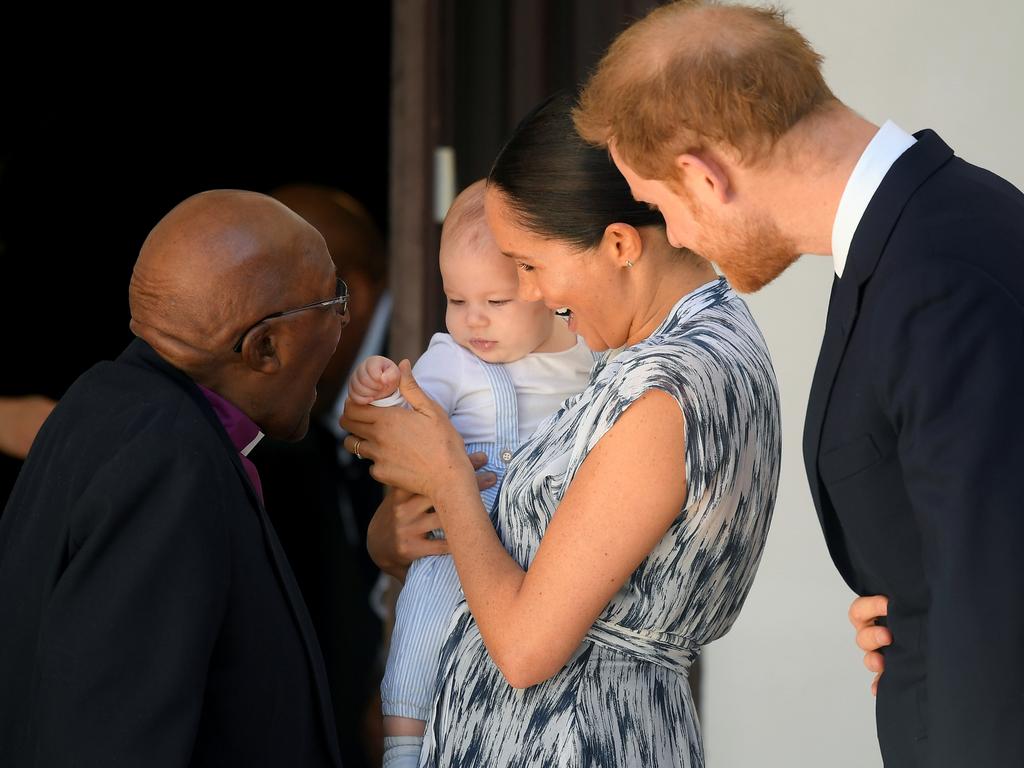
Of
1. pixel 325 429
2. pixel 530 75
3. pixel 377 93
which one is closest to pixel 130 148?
pixel 377 93

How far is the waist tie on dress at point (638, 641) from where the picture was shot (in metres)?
1.86

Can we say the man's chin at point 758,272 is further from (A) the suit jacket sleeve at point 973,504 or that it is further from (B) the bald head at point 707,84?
(A) the suit jacket sleeve at point 973,504

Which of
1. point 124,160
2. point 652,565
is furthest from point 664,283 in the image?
point 124,160

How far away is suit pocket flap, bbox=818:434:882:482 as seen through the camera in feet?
4.72

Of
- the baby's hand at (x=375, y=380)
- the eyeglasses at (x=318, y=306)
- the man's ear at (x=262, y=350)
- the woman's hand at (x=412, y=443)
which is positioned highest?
the eyeglasses at (x=318, y=306)

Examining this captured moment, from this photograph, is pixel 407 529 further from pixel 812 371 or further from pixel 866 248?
pixel 812 371

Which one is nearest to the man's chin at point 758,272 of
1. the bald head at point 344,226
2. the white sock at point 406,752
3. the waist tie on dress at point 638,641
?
the waist tie on dress at point 638,641

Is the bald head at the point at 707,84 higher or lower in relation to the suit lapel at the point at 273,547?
higher

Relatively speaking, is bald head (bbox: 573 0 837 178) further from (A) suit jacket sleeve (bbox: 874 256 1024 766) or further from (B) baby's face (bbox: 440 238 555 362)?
(B) baby's face (bbox: 440 238 555 362)

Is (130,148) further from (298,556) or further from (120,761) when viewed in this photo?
(120,761)

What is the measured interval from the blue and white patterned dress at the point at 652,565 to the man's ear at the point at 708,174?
0.29 m

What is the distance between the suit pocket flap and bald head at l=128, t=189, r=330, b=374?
3.05ft

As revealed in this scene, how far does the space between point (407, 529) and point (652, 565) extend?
2.21 ft

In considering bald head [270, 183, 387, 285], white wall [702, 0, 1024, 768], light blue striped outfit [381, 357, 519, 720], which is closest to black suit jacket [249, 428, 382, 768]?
bald head [270, 183, 387, 285]
